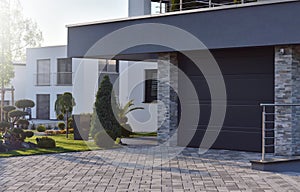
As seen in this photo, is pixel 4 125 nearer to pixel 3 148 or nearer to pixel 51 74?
pixel 3 148

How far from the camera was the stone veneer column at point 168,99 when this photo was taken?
15.2 m

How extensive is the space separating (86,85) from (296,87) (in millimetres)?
17155

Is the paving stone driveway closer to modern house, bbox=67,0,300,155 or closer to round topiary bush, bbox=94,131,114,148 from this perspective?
modern house, bbox=67,0,300,155

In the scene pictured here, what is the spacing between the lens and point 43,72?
34156 mm

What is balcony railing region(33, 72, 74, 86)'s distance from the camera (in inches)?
1300

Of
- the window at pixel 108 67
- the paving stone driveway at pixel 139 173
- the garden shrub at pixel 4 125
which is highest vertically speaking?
the window at pixel 108 67

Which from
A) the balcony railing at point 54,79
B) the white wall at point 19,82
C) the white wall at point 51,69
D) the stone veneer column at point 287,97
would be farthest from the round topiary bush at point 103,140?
the white wall at point 19,82

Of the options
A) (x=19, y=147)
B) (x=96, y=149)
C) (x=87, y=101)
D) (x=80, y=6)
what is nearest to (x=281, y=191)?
(x=96, y=149)

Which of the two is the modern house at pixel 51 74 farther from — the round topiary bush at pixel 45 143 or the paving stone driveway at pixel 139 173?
the paving stone driveway at pixel 139 173

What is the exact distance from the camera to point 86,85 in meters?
28.5

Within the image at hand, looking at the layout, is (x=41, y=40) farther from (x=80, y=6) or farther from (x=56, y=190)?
(x=56, y=190)

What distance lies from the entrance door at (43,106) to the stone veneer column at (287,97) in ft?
76.7

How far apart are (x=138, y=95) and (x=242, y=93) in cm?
963

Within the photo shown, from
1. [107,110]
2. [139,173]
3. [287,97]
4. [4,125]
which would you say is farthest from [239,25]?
[4,125]
